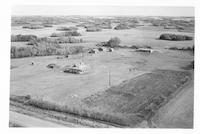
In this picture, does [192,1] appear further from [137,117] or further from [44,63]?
[44,63]

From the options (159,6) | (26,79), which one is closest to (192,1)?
(159,6)

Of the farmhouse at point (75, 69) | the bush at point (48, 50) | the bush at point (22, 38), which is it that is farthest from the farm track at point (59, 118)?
the bush at point (22, 38)

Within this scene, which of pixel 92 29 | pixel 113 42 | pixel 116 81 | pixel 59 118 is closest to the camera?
pixel 59 118

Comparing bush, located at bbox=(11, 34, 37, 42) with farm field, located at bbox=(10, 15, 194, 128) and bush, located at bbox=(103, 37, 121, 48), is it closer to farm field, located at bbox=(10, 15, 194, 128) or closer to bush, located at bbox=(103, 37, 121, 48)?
farm field, located at bbox=(10, 15, 194, 128)

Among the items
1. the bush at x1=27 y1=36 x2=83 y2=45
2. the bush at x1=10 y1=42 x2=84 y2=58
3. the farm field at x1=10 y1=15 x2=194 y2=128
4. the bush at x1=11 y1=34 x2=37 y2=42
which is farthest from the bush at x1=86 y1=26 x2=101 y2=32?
the bush at x1=11 y1=34 x2=37 y2=42

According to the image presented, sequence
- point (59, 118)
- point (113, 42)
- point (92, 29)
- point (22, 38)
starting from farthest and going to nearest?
point (92, 29), point (113, 42), point (22, 38), point (59, 118)

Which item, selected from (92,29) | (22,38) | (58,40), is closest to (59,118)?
(58,40)

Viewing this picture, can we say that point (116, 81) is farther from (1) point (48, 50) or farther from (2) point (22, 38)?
(2) point (22, 38)
